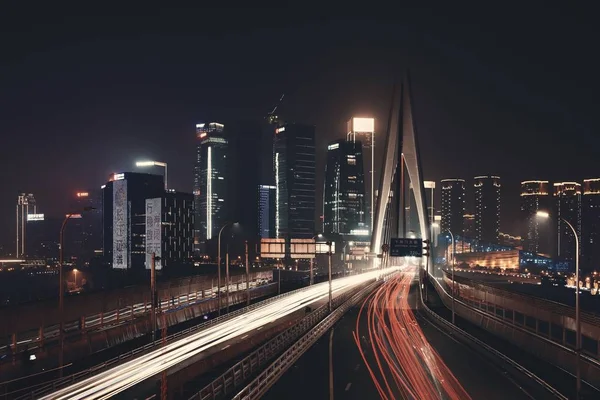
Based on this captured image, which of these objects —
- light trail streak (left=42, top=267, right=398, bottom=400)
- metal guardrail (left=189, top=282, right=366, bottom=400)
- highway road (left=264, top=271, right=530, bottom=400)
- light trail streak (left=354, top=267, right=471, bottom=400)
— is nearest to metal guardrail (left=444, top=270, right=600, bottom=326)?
highway road (left=264, top=271, right=530, bottom=400)

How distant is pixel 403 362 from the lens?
34.0m

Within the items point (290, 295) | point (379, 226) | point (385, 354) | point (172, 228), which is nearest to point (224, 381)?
point (385, 354)

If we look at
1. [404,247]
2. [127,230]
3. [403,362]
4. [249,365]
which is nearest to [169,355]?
[249,365]

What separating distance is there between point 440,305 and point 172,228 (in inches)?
4600

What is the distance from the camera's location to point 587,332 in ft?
107

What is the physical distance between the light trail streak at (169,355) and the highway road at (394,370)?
225 inches

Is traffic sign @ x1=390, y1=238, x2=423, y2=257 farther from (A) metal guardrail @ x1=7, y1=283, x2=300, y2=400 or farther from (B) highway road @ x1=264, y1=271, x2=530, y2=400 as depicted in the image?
(A) metal guardrail @ x1=7, y1=283, x2=300, y2=400

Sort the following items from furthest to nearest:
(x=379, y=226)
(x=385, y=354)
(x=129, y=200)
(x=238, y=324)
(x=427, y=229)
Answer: (x=129, y=200) → (x=379, y=226) → (x=427, y=229) → (x=238, y=324) → (x=385, y=354)

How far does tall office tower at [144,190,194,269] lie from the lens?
16562 cm

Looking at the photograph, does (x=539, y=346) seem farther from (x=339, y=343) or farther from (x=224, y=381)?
(x=224, y=381)

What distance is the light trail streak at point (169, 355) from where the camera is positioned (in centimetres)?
2381

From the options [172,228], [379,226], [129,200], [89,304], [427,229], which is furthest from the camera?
[129,200]

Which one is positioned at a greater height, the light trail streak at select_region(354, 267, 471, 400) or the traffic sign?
the traffic sign

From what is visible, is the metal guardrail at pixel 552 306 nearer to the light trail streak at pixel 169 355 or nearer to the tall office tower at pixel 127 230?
the light trail streak at pixel 169 355
